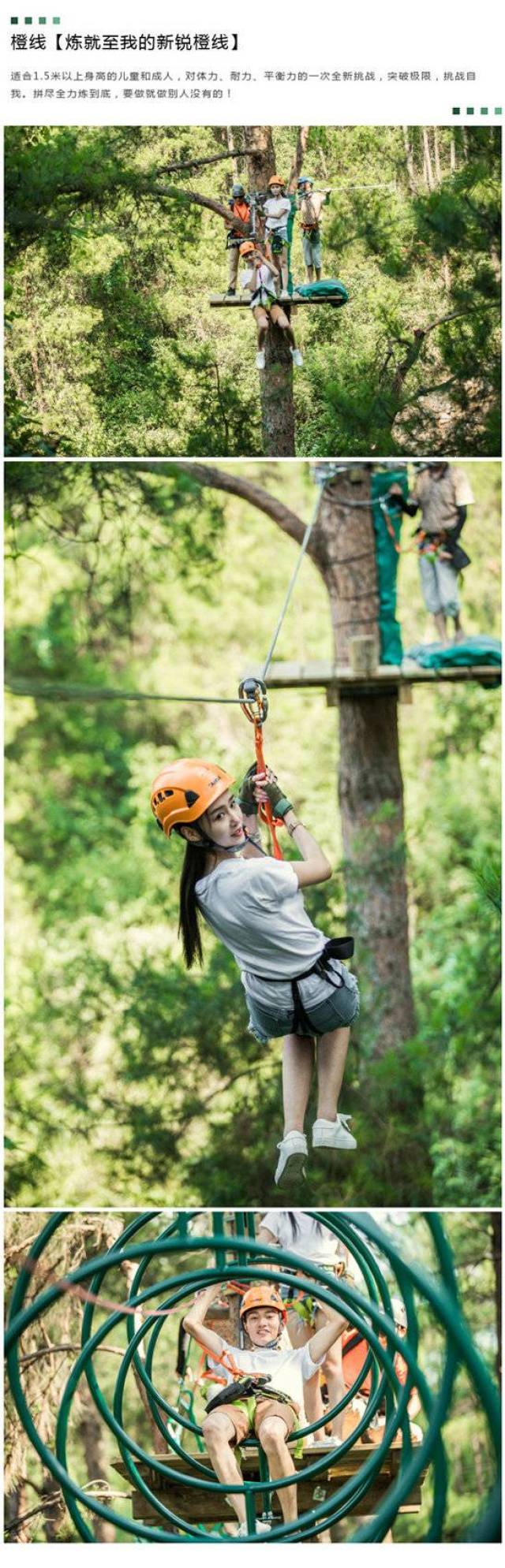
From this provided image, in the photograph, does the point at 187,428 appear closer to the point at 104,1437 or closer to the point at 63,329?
the point at 63,329

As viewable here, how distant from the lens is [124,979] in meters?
9.06

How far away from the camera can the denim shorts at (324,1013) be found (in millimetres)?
4406

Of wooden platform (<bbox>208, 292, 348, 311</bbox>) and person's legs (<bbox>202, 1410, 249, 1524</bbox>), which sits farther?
wooden platform (<bbox>208, 292, 348, 311</bbox>)

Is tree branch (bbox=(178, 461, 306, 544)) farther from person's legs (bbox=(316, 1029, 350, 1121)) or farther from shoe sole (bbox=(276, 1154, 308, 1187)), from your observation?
shoe sole (bbox=(276, 1154, 308, 1187))

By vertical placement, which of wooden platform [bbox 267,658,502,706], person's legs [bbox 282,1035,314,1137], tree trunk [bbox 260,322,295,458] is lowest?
person's legs [bbox 282,1035,314,1137]

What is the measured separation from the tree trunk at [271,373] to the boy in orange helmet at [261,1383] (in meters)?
2.79

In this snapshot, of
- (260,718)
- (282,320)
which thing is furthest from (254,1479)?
(282,320)

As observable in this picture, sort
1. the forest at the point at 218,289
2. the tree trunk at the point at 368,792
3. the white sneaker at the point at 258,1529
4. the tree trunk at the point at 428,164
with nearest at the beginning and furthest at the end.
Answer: the white sneaker at the point at 258,1529
the forest at the point at 218,289
the tree trunk at the point at 428,164
the tree trunk at the point at 368,792

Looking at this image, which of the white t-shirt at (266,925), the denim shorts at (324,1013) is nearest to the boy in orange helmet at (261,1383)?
the denim shorts at (324,1013)

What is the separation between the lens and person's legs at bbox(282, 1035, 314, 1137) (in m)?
4.52

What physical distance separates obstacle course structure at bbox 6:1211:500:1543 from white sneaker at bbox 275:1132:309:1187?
8.8 inches

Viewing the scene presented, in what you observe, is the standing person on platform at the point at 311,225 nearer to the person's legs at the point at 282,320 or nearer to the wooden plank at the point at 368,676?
the person's legs at the point at 282,320

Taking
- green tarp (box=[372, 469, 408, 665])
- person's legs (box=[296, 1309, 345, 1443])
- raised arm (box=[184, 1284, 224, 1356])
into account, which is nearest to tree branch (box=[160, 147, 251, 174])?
green tarp (box=[372, 469, 408, 665])

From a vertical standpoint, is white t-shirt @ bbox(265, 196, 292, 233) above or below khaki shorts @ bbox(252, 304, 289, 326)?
above
